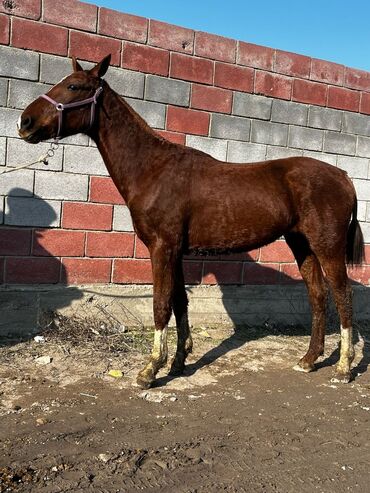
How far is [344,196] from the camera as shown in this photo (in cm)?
404

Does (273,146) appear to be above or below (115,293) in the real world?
above

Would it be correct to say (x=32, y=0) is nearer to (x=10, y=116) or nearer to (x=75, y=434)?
(x=10, y=116)

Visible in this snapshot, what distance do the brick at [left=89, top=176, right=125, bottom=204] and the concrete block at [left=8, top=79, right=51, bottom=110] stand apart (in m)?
0.90

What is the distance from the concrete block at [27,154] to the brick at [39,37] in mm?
850

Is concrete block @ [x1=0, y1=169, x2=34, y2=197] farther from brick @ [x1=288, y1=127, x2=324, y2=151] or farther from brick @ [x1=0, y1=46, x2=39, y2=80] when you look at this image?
brick @ [x1=288, y1=127, x2=324, y2=151]

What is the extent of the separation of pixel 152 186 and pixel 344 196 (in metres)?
1.62

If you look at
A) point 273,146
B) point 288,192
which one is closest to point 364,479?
point 288,192

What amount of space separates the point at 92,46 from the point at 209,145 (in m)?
1.54

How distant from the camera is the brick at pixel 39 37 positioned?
4301 mm

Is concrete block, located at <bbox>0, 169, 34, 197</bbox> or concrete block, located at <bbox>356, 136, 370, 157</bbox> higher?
concrete block, located at <bbox>356, 136, 370, 157</bbox>

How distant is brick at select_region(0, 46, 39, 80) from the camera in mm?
4270

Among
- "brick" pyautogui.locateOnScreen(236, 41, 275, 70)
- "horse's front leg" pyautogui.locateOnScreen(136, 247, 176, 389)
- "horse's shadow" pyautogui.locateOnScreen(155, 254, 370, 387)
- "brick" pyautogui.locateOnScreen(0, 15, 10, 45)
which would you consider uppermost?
"brick" pyautogui.locateOnScreen(236, 41, 275, 70)

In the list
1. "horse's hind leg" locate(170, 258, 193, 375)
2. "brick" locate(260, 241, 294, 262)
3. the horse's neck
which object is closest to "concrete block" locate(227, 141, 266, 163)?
"brick" locate(260, 241, 294, 262)

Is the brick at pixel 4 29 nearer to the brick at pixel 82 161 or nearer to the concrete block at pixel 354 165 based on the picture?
the brick at pixel 82 161
